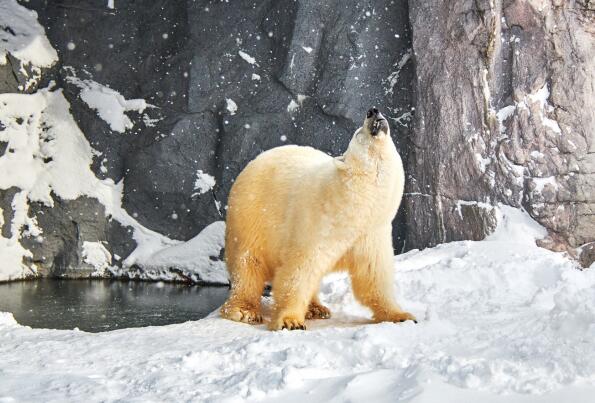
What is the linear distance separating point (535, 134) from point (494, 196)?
3.24ft

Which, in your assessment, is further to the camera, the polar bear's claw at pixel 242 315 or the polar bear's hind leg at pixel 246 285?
the polar bear's hind leg at pixel 246 285

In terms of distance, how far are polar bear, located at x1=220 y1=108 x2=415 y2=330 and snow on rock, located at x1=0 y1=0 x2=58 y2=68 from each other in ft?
26.3

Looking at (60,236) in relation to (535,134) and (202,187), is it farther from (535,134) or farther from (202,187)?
(535,134)

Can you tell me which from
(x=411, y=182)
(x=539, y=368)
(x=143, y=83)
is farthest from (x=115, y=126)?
(x=539, y=368)

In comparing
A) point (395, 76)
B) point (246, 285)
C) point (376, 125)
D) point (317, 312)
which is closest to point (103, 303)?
point (246, 285)

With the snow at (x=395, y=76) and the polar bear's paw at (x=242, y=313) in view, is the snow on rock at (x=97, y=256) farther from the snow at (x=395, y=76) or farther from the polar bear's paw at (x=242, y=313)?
the polar bear's paw at (x=242, y=313)

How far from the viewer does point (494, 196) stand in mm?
9461

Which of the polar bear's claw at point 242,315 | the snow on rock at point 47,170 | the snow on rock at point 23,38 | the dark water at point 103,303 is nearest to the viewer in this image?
the polar bear's claw at point 242,315

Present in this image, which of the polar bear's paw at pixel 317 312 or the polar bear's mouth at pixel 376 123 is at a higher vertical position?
the polar bear's mouth at pixel 376 123

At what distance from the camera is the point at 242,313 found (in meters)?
5.29

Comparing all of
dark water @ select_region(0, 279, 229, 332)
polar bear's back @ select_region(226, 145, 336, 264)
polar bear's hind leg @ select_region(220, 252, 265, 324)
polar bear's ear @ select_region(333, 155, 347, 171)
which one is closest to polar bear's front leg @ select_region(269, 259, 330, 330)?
polar bear's back @ select_region(226, 145, 336, 264)

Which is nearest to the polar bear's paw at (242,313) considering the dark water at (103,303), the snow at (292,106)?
the dark water at (103,303)

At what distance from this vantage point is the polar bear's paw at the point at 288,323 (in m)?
4.70

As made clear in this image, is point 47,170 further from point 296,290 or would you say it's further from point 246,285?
point 296,290
